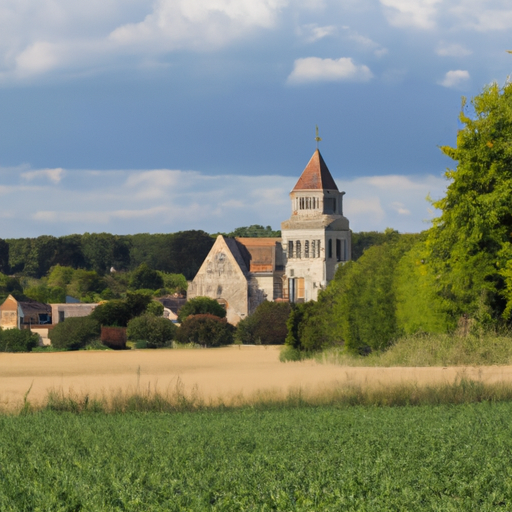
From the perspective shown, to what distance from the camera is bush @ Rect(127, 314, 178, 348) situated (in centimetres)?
8019

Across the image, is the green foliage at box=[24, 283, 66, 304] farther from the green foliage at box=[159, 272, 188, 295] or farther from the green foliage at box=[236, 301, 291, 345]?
the green foliage at box=[236, 301, 291, 345]

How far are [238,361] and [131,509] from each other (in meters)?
53.6

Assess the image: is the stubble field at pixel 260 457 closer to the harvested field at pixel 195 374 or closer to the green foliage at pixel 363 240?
the harvested field at pixel 195 374

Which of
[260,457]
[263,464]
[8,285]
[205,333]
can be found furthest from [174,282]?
[263,464]

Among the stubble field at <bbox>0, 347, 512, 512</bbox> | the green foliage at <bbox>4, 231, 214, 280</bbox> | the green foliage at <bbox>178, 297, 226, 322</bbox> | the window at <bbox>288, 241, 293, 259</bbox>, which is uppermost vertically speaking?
the green foliage at <bbox>4, 231, 214, 280</bbox>

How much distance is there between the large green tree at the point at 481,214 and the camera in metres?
36.2

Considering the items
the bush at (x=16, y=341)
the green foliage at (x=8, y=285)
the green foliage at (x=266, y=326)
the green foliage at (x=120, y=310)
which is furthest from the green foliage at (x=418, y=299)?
the green foliage at (x=8, y=285)

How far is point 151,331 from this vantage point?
80.2 meters

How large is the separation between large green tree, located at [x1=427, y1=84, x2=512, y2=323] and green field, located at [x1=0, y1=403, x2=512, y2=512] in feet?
65.2

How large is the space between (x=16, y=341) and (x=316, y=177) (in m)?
45.5

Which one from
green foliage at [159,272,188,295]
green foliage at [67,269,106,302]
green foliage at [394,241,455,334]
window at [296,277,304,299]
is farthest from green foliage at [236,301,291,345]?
green foliage at [159,272,188,295]

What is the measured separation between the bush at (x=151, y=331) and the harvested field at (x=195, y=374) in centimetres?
527

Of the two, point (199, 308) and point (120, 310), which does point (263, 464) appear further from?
A: point (199, 308)

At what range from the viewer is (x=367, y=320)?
46.7m
